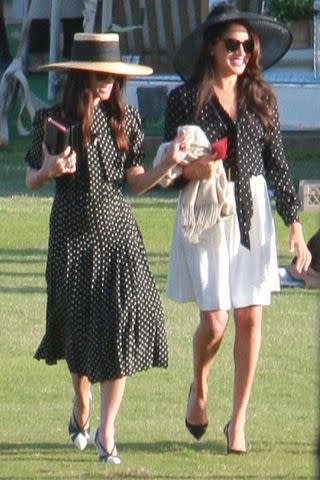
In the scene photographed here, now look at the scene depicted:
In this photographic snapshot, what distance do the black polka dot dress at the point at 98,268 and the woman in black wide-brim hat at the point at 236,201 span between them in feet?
0.81

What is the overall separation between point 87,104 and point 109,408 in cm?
125

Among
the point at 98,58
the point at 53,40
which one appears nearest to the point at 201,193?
the point at 98,58

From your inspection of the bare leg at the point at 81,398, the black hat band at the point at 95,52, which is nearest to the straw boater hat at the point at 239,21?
the black hat band at the point at 95,52

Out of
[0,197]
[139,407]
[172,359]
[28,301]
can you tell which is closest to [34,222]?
[0,197]

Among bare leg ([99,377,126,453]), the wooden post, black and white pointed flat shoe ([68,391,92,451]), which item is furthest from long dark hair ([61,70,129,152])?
the wooden post

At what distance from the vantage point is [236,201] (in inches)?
268

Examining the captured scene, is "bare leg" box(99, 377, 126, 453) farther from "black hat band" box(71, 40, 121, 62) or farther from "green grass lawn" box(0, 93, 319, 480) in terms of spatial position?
"black hat band" box(71, 40, 121, 62)

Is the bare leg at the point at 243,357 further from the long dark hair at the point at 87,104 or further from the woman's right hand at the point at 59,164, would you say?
the woman's right hand at the point at 59,164

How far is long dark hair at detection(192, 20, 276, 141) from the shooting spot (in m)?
6.89

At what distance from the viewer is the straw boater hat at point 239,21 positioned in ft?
22.8

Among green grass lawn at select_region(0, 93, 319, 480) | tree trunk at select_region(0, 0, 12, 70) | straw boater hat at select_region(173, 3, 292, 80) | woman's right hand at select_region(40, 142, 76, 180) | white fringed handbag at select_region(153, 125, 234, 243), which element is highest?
straw boater hat at select_region(173, 3, 292, 80)

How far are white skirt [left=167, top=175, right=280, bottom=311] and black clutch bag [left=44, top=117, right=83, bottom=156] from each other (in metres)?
0.56

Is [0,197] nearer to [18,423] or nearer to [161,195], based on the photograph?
[161,195]

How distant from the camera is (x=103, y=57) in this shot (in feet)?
22.5
